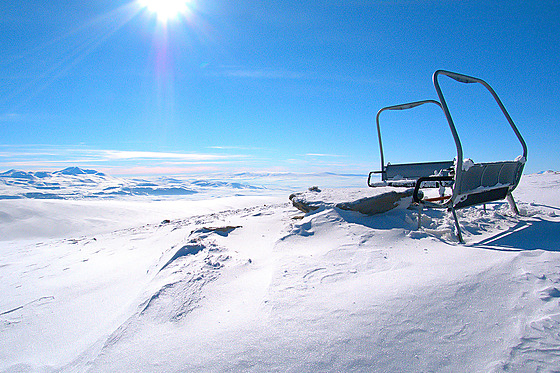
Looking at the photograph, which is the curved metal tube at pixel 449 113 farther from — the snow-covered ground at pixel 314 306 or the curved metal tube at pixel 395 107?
the curved metal tube at pixel 395 107

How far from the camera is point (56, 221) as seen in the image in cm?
1376

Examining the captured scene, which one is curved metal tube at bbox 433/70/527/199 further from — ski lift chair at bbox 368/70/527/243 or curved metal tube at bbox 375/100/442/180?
curved metal tube at bbox 375/100/442/180

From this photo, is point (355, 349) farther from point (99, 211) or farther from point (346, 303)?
point (99, 211)

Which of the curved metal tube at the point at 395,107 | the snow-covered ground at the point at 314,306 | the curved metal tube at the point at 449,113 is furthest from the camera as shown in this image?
the curved metal tube at the point at 395,107

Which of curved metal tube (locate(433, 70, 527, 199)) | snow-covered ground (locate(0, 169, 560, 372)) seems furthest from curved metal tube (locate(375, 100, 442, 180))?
snow-covered ground (locate(0, 169, 560, 372))

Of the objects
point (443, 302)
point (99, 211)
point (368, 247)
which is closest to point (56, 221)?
point (99, 211)

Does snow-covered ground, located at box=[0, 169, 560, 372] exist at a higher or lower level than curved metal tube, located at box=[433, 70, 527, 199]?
lower

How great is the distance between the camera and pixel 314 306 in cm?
185

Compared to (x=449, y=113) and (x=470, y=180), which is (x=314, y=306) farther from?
(x=449, y=113)

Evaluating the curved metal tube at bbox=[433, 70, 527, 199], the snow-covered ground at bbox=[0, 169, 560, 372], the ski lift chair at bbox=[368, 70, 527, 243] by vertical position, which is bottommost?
the snow-covered ground at bbox=[0, 169, 560, 372]

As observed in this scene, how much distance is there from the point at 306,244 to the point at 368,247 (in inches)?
32.3

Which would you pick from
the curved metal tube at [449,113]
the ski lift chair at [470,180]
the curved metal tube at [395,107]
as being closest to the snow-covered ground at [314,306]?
the ski lift chair at [470,180]

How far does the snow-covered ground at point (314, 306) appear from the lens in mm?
1366

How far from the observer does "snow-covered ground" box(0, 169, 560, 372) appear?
137cm
